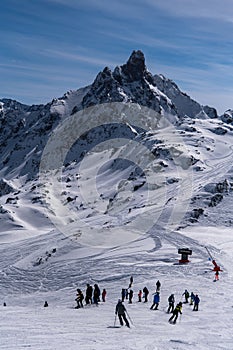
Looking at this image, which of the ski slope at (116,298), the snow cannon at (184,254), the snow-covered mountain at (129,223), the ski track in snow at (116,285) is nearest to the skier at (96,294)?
the ski slope at (116,298)

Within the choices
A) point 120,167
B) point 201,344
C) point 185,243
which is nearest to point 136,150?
point 120,167

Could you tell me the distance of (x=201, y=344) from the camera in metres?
19.1

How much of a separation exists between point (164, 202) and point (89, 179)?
59.6 metres

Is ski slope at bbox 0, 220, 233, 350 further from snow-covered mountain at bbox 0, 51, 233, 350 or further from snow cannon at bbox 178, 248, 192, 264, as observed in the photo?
snow cannon at bbox 178, 248, 192, 264

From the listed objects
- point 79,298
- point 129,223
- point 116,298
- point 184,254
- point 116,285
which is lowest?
point 116,298

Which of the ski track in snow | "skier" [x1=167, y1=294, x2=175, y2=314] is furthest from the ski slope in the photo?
"skier" [x1=167, y1=294, x2=175, y2=314]

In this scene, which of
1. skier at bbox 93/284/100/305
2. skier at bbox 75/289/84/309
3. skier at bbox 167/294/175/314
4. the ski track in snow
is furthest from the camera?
skier at bbox 93/284/100/305

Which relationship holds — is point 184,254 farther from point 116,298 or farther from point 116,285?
point 116,298

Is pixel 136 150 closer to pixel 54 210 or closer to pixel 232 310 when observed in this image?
pixel 54 210

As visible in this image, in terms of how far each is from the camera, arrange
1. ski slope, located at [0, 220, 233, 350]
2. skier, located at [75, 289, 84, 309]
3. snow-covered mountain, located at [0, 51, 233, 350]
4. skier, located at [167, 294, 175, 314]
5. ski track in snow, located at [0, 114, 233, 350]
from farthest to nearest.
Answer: snow-covered mountain, located at [0, 51, 233, 350], skier, located at [75, 289, 84, 309], skier, located at [167, 294, 175, 314], ski track in snow, located at [0, 114, 233, 350], ski slope, located at [0, 220, 233, 350]

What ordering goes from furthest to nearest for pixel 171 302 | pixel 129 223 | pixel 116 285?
pixel 129 223 → pixel 116 285 → pixel 171 302

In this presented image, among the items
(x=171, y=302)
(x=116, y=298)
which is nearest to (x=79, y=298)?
(x=116, y=298)

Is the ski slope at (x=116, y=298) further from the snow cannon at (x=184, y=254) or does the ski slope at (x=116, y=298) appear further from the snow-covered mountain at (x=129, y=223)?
the snow cannon at (x=184, y=254)

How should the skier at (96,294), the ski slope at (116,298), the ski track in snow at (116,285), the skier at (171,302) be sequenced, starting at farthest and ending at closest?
1. the skier at (96,294)
2. the skier at (171,302)
3. the ski track in snow at (116,285)
4. the ski slope at (116,298)
